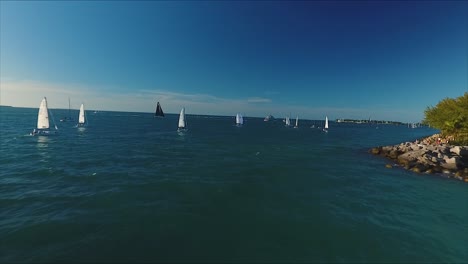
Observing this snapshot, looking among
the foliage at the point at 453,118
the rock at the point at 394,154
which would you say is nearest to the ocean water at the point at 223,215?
the rock at the point at 394,154

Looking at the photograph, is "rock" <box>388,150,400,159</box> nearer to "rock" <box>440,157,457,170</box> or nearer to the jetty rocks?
the jetty rocks

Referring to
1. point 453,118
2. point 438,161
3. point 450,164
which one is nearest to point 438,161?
point 438,161

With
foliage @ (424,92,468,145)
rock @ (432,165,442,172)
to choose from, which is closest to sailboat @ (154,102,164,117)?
foliage @ (424,92,468,145)

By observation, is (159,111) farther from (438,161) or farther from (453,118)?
(438,161)

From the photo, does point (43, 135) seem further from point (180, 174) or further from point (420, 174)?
point (420, 174)

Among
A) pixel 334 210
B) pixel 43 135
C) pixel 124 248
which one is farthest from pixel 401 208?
pixel 43 135

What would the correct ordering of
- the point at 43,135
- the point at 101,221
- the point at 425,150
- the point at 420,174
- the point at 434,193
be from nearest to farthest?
the point at 101,221, the point at 434,193, the point at 420,174, the point at 425,150, the point at 43,135

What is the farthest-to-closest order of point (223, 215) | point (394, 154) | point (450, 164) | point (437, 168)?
point (394, 154) → point (450, 164) → point (437, 168) → point (223, 215)

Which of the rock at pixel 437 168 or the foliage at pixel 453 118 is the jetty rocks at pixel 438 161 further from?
the foliage at pixel 453 118
